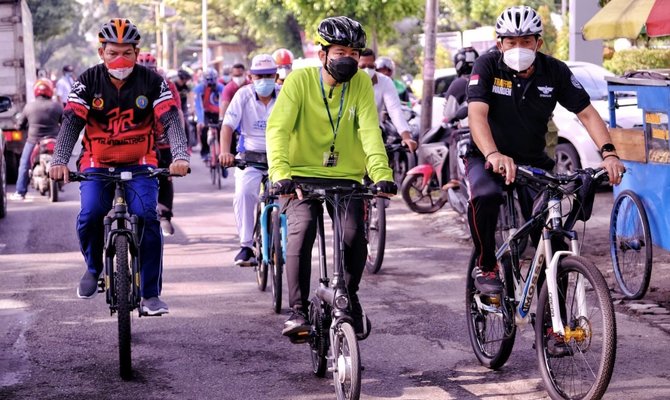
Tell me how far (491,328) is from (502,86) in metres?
1.42

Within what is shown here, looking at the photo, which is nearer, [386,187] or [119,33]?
[386,187]

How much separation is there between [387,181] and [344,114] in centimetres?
69

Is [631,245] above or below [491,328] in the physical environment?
above

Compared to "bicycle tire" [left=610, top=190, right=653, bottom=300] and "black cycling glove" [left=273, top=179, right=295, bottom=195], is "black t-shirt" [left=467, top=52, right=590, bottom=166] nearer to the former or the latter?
"black cycling glove" [left=273, top=179, right=295, bottom=195]

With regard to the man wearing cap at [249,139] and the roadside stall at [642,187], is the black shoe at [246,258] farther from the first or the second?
the roadside stall at [642,187]

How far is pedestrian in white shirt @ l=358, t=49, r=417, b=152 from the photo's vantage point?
9.73m

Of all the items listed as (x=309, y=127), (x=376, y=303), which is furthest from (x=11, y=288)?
(x=309, y=127)

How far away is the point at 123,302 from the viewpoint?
22.4 feet

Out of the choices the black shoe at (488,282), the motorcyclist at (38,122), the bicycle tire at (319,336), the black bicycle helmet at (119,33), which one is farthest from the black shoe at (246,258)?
the motorcyclist at (38,122)

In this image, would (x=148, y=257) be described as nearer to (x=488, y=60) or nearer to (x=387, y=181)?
(x=387, y=181)

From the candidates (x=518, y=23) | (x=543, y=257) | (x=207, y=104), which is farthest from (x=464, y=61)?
(x=207, y=104)

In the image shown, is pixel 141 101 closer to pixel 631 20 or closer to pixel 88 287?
pixel 88 287

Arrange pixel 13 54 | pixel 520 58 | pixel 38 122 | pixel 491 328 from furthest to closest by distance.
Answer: pixel 13 54
pixel 38 122
pixel 491 328
pixel 520 58

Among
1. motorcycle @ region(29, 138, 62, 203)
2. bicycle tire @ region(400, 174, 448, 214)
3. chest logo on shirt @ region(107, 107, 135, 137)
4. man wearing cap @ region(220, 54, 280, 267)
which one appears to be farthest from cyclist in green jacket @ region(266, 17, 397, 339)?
motorcycle @ region(29, 138, 62, 203)
